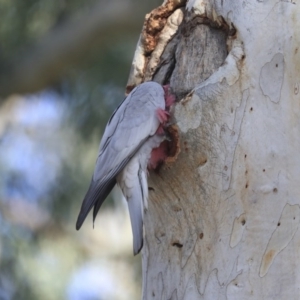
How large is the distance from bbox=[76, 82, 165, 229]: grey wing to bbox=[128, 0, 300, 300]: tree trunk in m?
0.07

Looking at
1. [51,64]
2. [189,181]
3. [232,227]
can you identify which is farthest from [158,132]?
[51,64]

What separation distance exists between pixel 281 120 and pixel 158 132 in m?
0.25

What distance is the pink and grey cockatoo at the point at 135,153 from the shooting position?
4.79ft

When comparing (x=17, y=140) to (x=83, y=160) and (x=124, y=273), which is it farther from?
(x=124, y=273)

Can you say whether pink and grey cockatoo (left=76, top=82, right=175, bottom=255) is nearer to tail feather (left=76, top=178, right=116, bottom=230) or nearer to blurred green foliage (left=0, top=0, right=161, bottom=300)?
tail feather (left=76, top=178, right=116, bottom=230)

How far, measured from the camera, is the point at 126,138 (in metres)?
1.50

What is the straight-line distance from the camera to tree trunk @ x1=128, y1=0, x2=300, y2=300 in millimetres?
1339

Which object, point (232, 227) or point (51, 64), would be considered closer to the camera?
point (232, 227)

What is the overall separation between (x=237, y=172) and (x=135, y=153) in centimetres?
24

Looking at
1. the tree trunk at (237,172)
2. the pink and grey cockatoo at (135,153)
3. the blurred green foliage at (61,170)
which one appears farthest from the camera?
the blurred green foliage at (61,170)

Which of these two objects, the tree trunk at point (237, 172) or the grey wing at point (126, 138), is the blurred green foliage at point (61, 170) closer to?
the grey wing at point (126, 138)

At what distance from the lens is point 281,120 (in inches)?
53.8

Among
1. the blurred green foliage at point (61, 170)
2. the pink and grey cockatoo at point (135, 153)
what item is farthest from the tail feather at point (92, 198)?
the blurred green foliage at point (61, 170)

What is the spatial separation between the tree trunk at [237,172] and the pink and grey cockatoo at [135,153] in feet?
0.12
